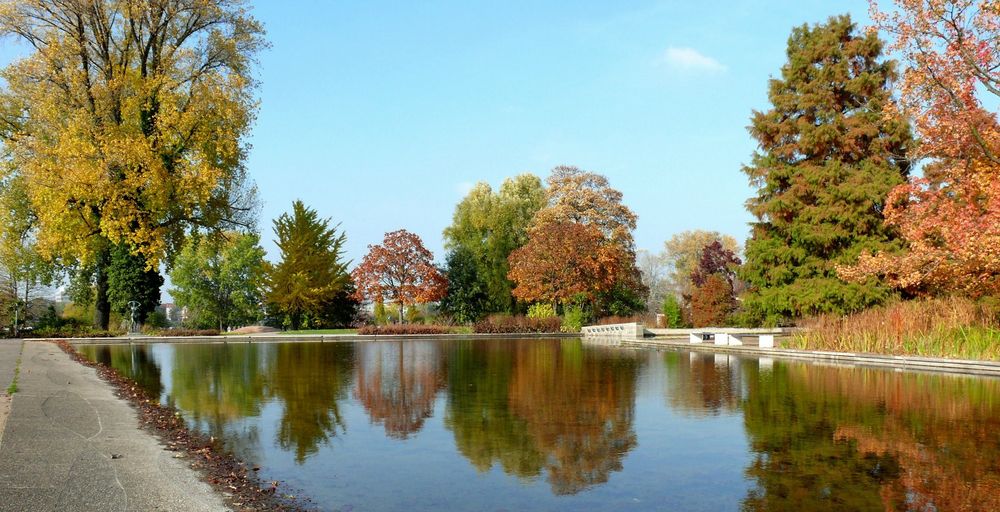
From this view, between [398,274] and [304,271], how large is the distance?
5481 millimetres

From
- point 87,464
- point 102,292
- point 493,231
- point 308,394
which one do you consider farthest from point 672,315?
point 87,464

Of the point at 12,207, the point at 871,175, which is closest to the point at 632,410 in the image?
the point at 871,175

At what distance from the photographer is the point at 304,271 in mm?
42938

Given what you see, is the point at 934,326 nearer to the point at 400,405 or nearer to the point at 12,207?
the point at 400,405

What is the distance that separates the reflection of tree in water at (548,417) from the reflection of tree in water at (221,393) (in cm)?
276

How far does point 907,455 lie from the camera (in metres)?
7.72

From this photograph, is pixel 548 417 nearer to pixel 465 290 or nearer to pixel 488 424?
pixel 488 424

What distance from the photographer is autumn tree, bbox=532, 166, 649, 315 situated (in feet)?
154

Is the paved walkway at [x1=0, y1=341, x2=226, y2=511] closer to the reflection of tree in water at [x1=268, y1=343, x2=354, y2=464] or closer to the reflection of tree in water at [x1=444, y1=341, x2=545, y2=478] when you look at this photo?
the reflection of tree in water at [x1=268, y1=343, x2=354, y2=464]

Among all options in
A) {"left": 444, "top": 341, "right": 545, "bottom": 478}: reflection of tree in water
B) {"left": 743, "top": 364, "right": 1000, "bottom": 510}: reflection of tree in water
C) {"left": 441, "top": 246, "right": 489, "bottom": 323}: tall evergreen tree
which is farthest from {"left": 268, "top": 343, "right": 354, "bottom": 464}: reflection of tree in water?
{"left": 441, "top": 246, "right": 489, "bottom": 323}: tall evergreen tree

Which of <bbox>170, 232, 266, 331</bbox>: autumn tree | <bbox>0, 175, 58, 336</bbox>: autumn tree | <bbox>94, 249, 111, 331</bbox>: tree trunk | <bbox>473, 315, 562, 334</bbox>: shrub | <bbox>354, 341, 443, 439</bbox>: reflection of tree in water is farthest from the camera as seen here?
<bbox>170, 232, 266, 331</bbox>: autumn tree

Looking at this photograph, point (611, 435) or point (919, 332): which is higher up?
point (919, 332)

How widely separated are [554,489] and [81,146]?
2872 centimetres

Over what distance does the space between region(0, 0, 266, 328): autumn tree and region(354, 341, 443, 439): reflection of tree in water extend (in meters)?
13.7
